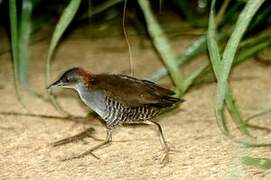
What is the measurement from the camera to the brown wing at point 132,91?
122 inches

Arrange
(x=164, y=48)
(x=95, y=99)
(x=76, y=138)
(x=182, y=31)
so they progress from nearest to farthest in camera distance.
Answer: (x=95, y=99), (x=76, y=138), (x=164, y=48), (x=182, y=31)

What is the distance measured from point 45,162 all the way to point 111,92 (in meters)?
0.41

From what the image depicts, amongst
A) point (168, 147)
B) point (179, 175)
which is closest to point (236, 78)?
point (168, 147)

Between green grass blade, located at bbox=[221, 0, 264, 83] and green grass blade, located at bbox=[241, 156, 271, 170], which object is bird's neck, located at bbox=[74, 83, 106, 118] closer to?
green grass blade, located at bbox=[221, 0, 264, 83]

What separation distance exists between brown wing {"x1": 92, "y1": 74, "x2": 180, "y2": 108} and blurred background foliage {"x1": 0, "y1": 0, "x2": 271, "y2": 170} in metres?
0.24

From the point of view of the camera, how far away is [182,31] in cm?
472

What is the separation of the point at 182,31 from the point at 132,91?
167 centimetres

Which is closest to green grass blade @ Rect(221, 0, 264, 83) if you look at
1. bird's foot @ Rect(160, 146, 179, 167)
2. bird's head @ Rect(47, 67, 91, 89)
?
bird's foot @ Rect(160, 146, 179, 167)

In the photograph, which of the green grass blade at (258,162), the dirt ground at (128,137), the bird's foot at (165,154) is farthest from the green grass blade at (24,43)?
the green grass blade at (258,162)

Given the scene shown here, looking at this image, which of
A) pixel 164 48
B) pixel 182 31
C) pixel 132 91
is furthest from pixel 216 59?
pixel 182 31

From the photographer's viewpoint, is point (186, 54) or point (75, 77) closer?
point (75, 77)

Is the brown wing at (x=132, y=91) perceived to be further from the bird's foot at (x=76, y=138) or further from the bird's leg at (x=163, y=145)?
the bird's foot at (x=76, y=138)

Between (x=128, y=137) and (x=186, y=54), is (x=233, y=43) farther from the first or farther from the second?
(x=186, y=54)

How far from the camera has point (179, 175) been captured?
2861 mm
